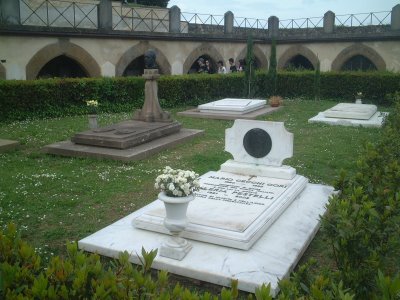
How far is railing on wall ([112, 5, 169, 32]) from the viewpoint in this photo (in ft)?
70.0

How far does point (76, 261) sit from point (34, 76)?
634 inches

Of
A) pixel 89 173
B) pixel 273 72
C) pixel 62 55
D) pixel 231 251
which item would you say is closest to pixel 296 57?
pixel 273 72

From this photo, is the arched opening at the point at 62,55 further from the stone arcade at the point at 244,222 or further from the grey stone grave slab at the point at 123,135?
the stone arcade at the point at 244,222

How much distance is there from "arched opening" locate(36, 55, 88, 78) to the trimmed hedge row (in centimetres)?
469

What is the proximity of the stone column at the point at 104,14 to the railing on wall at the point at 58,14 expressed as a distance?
367mm

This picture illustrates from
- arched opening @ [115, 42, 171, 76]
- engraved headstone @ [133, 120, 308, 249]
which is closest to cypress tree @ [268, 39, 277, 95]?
arched opening @ [115, 42, 171, 76]

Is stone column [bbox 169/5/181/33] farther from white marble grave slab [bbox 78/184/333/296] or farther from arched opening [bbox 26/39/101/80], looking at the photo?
white marble grave slab [bbox 78/184/333/296]

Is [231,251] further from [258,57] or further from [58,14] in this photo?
[258,57]

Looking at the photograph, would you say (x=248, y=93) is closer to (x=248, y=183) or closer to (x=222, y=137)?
(x=222, y=137)

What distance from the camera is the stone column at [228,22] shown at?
1003 inches

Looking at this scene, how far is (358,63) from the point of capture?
25.9 m

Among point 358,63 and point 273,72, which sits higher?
point 358,63

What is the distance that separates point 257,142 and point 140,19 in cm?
1707

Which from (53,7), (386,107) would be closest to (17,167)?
(53,7)
